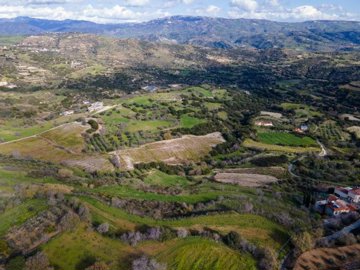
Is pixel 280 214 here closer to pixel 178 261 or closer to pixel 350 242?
pixel 350 242

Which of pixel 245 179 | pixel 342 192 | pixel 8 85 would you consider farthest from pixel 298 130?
pixel 8 85

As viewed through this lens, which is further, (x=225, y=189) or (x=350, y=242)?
(x=225, y=189)

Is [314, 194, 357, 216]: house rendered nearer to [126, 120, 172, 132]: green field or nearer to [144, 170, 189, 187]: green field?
[144, 170, 189, 187]: green field

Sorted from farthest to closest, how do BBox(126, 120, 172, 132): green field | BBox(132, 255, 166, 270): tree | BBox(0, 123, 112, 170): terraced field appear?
BBox(126, 120, 172, 132): green field < BBox(0, 123, 112, 170): terraced field < BBox(132, 255, 166, 270): tree

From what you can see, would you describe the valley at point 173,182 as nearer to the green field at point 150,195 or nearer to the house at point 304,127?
the green field at point 150,195

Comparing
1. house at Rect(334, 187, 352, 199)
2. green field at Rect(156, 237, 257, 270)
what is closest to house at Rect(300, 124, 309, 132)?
house at Rect(334, 187, 352, 199)

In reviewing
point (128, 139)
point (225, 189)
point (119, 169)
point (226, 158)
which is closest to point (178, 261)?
point (225, 189)

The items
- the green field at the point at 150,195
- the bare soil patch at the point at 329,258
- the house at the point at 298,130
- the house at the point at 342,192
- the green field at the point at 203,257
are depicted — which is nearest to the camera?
the green field at the point at 203,257

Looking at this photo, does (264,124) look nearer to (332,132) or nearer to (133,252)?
(332,132)

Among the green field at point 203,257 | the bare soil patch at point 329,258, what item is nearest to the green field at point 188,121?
the green field at point 203,257
